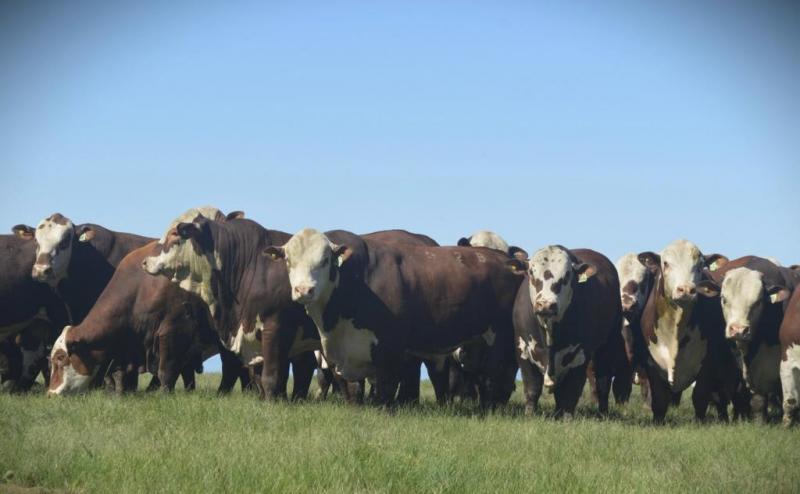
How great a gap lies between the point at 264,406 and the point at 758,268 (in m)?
7.70

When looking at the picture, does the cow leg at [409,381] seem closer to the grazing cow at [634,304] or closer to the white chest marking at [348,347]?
the white chest marking at [348,347]

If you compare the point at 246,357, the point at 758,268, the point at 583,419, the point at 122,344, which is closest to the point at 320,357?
the point at 246,357

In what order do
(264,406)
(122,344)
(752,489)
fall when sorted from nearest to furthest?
(752,489), (264,406), (122,344)

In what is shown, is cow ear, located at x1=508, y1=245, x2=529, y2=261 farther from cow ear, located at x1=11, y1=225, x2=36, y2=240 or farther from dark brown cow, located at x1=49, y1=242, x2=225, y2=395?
cow ear, located at x1=11, y1=225, x2=36, y2=240

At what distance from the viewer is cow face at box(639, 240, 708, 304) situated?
1703cm

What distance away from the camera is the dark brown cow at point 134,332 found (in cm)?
1834

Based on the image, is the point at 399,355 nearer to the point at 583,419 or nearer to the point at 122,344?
the point at 583,419

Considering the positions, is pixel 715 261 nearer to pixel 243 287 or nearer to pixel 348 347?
pixel 348 347

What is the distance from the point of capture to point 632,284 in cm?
2038

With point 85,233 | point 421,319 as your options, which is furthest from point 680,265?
point 85,233

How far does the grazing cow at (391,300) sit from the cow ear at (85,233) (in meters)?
4.70

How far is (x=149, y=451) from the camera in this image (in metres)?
12.1

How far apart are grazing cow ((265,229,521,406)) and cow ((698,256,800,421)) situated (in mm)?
2916

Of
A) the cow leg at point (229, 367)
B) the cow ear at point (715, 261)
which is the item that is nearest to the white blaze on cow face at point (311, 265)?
the cow leg at point (229, 367)
